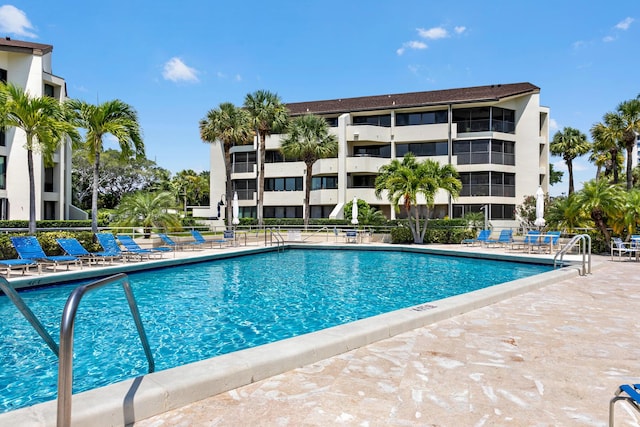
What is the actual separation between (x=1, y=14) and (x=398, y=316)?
33787 mm

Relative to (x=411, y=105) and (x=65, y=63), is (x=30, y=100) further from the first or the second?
(x=411, y=105)

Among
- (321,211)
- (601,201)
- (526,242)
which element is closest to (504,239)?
(526,242)

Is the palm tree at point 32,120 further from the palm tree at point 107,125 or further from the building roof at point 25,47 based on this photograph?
the building roof at point 25,47

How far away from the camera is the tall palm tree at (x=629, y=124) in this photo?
32000 mm

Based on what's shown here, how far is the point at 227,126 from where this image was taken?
3169cm

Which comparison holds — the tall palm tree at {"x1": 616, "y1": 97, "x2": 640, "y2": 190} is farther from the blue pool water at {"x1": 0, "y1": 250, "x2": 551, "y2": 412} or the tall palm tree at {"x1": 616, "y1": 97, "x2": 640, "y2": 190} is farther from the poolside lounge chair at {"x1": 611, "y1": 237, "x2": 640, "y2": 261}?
the blue pool water at {"x1": 0, "y1": 250, "x2": 551, "y2": 412}

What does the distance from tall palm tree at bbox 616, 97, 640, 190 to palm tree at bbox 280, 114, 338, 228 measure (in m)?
21.7

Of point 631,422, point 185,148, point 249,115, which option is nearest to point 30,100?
point 631,422

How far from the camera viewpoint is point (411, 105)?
117ft

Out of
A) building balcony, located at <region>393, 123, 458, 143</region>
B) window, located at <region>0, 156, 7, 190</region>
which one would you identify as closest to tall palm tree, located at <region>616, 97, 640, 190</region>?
building balcony, located at <region>393, 123, 458, 143</region>

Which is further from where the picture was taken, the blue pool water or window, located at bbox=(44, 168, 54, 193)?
window, located at bbox=(44, 168, 54, 193)

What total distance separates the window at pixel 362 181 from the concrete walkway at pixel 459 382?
30.9m

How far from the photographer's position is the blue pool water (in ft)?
18.8

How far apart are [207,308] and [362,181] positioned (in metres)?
29.3
